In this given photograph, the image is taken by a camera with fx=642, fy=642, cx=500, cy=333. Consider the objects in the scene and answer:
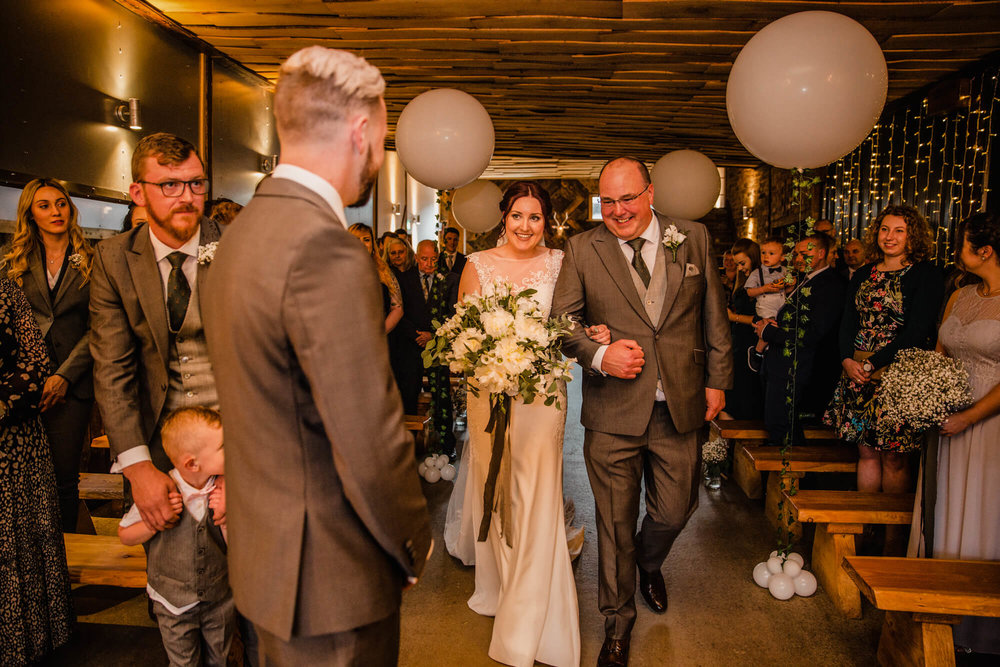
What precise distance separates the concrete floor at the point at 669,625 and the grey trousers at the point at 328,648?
1.59 meters

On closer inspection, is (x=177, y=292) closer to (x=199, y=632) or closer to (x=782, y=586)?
(x=199, y=632)

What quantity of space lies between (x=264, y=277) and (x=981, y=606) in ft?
8.64

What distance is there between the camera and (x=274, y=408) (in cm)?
119

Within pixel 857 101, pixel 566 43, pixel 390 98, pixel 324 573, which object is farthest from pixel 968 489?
pixel 390 98

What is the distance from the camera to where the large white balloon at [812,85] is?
2.97 metres

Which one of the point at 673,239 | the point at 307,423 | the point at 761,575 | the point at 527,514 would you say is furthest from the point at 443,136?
the point at 307,423

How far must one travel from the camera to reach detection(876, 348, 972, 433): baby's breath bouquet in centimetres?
284

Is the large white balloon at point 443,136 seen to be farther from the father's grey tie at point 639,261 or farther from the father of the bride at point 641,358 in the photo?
the father's grey tie at point 639,261

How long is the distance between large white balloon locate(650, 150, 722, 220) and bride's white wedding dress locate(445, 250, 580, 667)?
352 centimetres

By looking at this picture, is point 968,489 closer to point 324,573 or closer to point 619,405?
point 619,405

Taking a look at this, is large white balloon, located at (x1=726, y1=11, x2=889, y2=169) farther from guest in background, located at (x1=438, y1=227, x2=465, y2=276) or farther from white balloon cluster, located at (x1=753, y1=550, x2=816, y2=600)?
guest in background, located at (x1=438, y1=227, x2=465, y2=276)

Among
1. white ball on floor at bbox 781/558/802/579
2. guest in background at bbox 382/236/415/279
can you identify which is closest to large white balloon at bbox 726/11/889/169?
white ball on floor at bbox 781/558/802/579

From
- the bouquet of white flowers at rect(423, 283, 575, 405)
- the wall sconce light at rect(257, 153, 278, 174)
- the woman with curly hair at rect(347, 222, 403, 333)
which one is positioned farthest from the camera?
the wall sconce light at rect(257, 153, 278, 174)

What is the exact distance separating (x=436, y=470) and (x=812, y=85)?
12.2 ft
